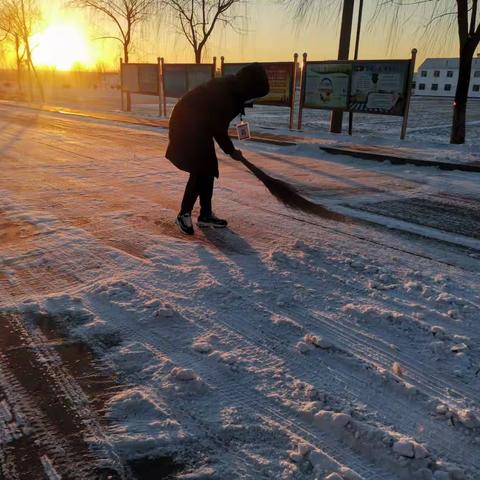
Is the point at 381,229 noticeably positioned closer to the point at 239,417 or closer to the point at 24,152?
the point at 239,417

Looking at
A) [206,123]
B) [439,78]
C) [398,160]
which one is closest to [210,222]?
[206,123]

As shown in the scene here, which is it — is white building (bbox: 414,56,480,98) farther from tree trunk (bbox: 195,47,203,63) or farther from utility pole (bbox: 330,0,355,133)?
utility pole (bbox: 330,0,355,133)

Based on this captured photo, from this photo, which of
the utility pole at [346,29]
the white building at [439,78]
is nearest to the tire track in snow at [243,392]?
the utility pole at [346,29]

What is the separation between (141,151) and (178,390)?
838 cm

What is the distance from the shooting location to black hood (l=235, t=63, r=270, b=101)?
159 inches

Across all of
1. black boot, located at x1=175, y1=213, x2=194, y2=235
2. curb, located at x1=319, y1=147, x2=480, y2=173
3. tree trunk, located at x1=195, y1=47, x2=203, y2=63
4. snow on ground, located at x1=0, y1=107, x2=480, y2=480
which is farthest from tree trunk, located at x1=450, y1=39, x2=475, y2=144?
tree trunk, located at x1=195, y1=47, x2=203, y2=63

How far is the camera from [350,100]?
12.8 metres

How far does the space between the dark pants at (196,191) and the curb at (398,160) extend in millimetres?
5697

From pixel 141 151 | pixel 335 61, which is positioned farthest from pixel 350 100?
pixel 141 151

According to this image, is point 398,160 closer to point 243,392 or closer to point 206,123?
point 206,123

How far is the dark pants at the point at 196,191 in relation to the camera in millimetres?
4477

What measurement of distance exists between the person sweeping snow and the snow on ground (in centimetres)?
49

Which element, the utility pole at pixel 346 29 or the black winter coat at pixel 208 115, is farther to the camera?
the utility pole at pixel 346 29

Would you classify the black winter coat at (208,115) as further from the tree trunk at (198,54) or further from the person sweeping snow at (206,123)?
the tree trunk at (198,54)
